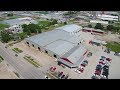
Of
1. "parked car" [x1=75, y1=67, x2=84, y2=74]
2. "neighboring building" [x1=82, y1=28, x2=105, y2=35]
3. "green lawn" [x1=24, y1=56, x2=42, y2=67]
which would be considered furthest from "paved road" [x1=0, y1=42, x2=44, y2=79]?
"neighboring building" [x1=82, y1=28, x2=105, y2=35]

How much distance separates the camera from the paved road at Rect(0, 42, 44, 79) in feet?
19.4

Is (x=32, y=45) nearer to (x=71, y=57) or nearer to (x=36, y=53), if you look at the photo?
(x=36, y=53)

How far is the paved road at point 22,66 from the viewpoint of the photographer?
5923mm

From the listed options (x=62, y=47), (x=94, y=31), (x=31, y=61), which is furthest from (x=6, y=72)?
(x=94, y=31)

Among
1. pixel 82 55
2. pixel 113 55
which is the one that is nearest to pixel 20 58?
pixel 82 55

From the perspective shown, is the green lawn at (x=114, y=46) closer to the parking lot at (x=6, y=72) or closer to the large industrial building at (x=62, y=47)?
the large industrial building at (x=62, y=47)

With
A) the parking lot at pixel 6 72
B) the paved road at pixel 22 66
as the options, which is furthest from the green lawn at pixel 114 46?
the parking lot at pixel 6 72

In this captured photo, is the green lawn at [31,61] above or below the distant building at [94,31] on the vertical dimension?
below

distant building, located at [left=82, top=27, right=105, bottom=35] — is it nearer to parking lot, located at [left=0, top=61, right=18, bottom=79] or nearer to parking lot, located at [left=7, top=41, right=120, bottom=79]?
parking lot, located at [left=7, top=41, right=120, bottom=79]

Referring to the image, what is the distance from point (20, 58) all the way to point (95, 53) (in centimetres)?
377

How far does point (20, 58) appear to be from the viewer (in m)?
7.27

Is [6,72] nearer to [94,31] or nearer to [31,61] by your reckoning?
[31,61]
